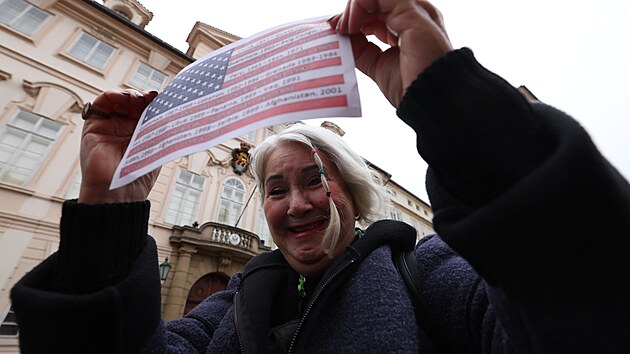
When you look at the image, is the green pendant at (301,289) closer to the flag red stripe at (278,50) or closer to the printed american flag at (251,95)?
the printed american flag at (251,95)

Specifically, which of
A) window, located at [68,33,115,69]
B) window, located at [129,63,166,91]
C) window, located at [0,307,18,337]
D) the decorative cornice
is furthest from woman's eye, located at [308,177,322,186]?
window, located at [68,33,115,69]

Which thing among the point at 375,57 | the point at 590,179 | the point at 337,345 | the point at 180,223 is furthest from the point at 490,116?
the point at 180,223

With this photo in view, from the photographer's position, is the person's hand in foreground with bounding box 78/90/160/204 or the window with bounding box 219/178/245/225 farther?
the window with bounding box 219/178/245/225

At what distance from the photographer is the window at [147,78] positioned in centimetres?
809

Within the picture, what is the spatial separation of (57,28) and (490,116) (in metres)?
11.1

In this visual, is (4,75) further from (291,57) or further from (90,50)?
(291,57)

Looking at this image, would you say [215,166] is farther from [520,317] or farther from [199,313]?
[520,317]

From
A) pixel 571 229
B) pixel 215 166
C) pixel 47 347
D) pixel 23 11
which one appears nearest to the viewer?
pixel 571 229

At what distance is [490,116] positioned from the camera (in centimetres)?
51

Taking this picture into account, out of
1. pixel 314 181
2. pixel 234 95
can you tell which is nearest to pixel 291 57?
pixel 234 95

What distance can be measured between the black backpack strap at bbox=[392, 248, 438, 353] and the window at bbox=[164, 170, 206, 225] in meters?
7.49

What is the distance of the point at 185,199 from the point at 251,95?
25.5 feet

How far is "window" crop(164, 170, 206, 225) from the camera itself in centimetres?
725

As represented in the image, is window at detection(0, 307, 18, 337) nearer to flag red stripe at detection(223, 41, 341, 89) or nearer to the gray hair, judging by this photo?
the gray hair
